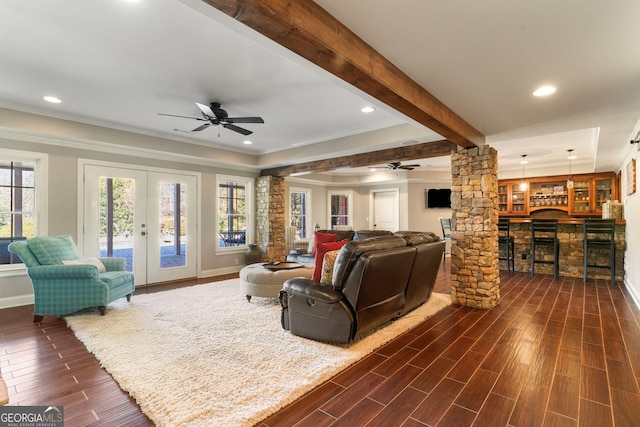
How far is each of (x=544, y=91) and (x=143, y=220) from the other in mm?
6029

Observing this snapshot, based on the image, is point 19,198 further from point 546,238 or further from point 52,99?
point 546,238

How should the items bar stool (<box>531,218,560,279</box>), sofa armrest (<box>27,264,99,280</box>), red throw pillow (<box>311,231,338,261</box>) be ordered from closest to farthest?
sofa armrest (<box>27,264,99,280</box>)
red throw pillow (<box>311,231,338,261</box>)
bar stool (<box>531,218,560,279</box>)

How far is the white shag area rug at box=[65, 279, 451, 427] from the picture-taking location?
1964 mm

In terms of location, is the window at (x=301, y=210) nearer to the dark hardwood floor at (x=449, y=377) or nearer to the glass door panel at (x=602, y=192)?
the dark hardwood floor at (x=449, y=377)

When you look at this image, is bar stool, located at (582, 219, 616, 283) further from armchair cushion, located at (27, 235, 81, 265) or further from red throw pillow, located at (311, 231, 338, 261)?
armchair cushion, located at (27, 235, 81, 265)

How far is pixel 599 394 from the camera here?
6.98ft

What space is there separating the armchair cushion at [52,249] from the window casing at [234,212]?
2805 mm

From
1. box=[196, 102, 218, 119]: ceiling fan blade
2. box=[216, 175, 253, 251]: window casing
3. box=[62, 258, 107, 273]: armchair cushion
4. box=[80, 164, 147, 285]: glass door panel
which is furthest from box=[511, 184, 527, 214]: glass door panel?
box=[62, 258, 107, 273]: armchair cushion

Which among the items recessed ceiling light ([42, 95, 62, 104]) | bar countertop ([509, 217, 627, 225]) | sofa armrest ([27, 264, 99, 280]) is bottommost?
sofa armrest ([27, 264, 99, 280])

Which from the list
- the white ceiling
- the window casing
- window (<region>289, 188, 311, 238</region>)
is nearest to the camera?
the white ceiling

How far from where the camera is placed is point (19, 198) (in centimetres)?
429

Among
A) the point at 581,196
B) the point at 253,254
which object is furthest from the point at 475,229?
the point at 581,196

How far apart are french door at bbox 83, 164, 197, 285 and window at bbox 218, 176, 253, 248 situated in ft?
2.20

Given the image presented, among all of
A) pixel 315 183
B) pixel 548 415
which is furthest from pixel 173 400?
pixel 315 183
